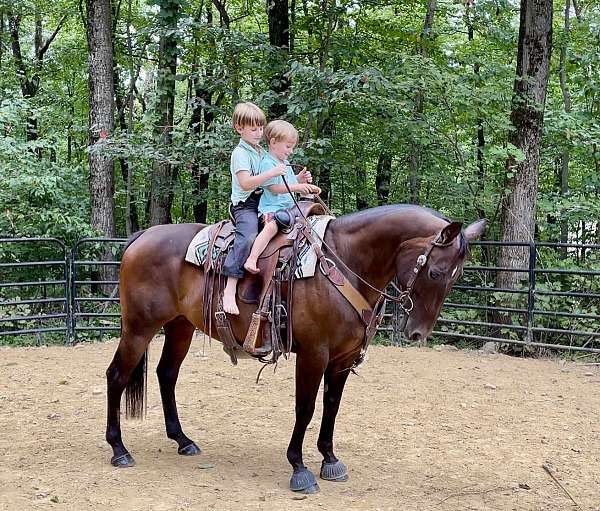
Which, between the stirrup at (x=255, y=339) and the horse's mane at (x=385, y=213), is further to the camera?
the stirrup at (x=255, y=339)

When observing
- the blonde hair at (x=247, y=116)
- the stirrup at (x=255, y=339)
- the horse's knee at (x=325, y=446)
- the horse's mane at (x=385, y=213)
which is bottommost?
the horse's knee at (x=325, y=446)

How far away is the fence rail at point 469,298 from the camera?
7.34 m

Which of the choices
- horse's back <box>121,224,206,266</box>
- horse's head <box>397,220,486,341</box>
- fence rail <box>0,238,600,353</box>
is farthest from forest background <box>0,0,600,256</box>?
horse's head <box>397,220,486,341</box>

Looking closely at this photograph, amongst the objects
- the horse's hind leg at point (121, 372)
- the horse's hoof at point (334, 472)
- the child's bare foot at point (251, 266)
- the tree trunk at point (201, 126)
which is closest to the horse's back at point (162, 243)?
the horse's hind leg at point (121, 372)

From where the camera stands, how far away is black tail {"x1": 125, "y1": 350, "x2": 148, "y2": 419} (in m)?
4.24

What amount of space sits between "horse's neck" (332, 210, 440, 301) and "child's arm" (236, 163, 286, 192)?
516 mm

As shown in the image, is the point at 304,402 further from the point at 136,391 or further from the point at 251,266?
the point at 136,391

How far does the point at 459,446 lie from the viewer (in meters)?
4.46

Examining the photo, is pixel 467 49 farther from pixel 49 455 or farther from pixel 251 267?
pixel 49 455

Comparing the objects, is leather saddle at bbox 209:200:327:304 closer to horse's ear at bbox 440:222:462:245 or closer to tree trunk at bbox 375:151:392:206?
horse's ear at bbox 440:222:462:245

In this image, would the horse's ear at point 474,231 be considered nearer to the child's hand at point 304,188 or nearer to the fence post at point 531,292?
the child's hand at point 304,188

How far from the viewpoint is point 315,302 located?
3510 millimetres

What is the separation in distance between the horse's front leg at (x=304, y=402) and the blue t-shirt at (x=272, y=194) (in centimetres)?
91

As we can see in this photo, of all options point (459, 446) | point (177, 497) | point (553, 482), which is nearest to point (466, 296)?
point (459, 446)
